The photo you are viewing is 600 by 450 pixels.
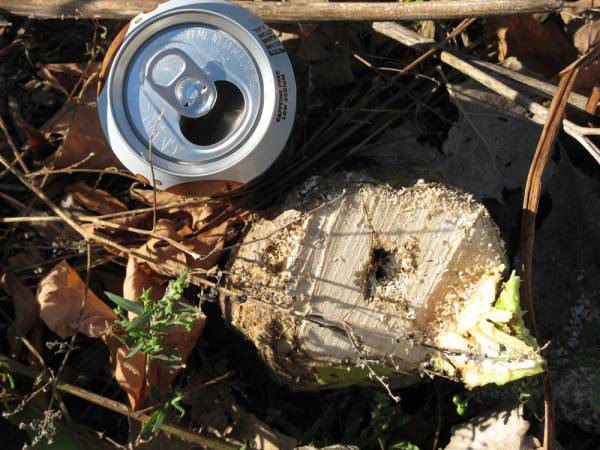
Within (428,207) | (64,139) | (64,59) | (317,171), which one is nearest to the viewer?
(428,207)

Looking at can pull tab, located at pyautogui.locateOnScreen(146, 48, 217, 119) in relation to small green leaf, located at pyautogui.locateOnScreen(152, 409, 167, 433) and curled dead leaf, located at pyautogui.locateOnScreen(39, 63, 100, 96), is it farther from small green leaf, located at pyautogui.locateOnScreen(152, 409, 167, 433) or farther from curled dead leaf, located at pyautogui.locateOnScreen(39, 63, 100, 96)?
small green leaf, located at pyautogui.locateOnScreen(152, 409, 167, 433)

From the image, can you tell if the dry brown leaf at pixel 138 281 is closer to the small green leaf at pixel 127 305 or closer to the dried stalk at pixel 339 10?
the small green leaf at pixel 127 305

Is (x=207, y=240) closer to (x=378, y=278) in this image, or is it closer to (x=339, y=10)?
(x=378, y=278)

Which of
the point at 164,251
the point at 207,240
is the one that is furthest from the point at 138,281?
the point at 207,240

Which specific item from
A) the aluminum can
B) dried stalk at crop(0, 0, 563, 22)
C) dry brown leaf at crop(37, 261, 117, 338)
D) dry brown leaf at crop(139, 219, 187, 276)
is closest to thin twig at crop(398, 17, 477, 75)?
dried stalk at crop(0, 0, 563, 22)

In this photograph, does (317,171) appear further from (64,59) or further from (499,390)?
(64,59)

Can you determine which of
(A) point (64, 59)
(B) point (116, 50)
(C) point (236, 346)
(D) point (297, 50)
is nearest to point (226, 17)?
(B) point (116, 50)
